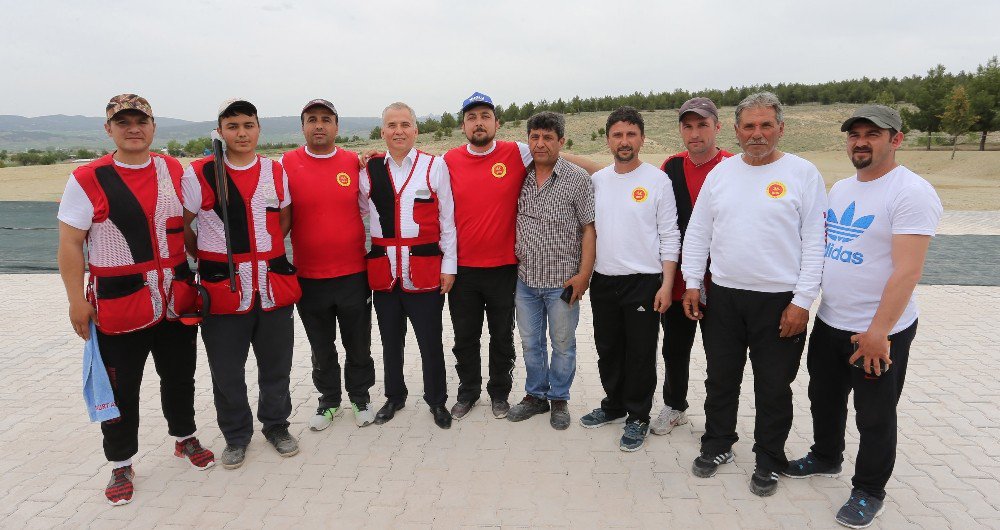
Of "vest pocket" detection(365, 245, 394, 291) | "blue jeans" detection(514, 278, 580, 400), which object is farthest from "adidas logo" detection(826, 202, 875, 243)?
"vest pocket" detection(365, 245, 394, 291)

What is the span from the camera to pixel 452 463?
360 cm

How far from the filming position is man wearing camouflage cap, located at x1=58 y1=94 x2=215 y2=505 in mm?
3045

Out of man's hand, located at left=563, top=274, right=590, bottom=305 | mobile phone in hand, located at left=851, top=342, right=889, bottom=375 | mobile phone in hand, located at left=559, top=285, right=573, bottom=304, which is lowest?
mobile phone in hand, located at left=851, top=342, right=889, bottom=375

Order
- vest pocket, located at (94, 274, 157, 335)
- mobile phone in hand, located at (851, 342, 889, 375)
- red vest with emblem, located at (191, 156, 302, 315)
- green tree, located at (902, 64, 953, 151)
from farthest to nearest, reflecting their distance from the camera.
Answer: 1. green tree, located at (902, 64, 953, 151)
2. red vest with emblem, located at (191, 156, 302, 315)
3. vest pocket, located at (94, 274, 157, 335)
4. mobile phone in hand, located at (851, 342, 889, 375)

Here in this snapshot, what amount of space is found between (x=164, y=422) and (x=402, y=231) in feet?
7.64

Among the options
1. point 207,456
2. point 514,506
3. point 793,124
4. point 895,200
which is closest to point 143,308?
point 207,456

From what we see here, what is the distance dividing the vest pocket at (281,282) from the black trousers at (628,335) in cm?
193

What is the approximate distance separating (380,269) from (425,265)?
30 cm

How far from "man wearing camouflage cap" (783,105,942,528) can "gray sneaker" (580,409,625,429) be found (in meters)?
1.50

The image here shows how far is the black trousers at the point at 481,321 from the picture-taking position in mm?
3961

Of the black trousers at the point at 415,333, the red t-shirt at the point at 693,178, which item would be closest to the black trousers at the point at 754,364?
the red t-shirt at the point at 693,178

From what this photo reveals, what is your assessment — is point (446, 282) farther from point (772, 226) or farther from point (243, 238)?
point (772, 226)

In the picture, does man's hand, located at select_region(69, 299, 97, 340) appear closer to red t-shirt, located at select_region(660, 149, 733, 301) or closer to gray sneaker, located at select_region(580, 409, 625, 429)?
gray sneaker, located at select_region(580, 409, 625, 429)

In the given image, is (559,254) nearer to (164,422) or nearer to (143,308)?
(143,308)
